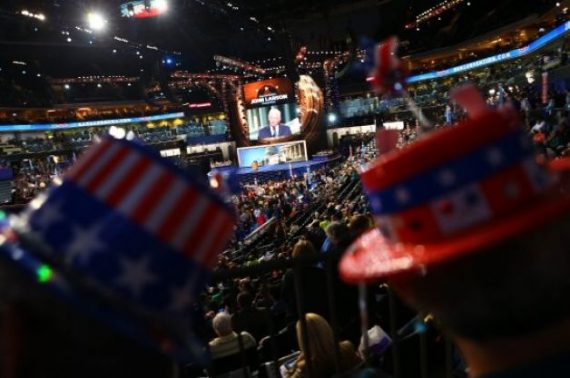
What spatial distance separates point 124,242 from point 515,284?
75 cm

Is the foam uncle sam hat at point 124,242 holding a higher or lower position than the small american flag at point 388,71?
lower

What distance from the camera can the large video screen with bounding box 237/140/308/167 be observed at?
28.5 metres

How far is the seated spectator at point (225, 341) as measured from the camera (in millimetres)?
3258

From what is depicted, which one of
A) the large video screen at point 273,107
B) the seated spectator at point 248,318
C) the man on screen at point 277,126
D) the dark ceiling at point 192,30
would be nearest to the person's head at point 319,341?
the seated spectator at point 248,318

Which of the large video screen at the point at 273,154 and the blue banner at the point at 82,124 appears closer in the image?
the large video screen at the point at 273,154

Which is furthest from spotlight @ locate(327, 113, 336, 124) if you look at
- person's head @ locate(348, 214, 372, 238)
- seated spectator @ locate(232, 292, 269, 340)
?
seated spectator @ locate(232, 292, 269, 340)

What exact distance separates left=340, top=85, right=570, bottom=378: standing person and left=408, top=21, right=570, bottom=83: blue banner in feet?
72.4

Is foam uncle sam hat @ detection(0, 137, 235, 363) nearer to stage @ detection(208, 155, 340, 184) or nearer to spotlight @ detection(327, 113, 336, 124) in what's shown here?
stage @ detection(208, 155, 340, 184)

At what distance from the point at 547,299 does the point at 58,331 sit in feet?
3.05

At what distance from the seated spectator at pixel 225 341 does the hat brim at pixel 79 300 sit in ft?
8.11

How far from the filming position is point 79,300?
2.77 feet

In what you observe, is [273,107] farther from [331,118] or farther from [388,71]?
[388,71]

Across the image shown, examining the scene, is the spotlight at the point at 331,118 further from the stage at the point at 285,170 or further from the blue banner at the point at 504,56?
the blue banner at the point at 504,56

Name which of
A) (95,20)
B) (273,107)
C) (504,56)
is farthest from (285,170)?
(504,56)
